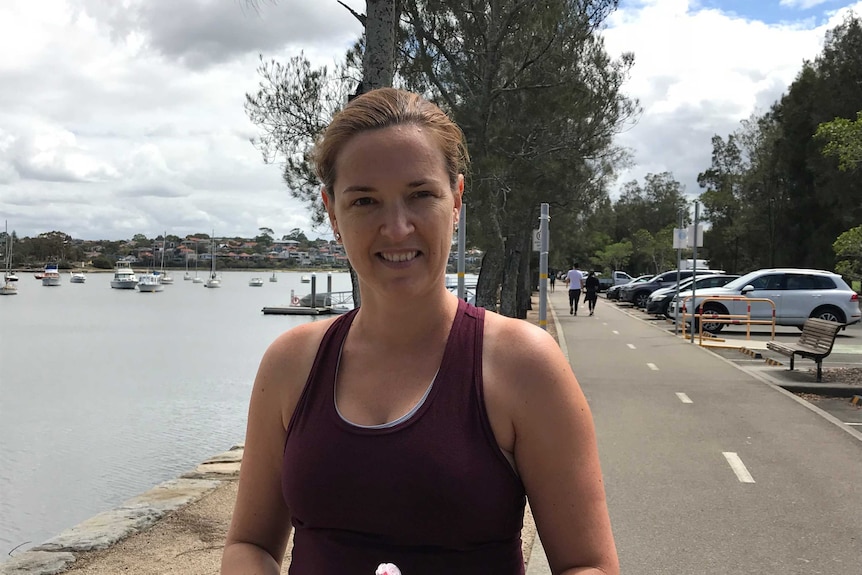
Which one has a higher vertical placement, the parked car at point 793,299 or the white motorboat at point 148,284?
the parked car at point 793,299

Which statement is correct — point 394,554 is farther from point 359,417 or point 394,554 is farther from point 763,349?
point 763,349

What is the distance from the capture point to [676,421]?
9.05m

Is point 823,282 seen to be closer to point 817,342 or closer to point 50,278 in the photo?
point 817,342

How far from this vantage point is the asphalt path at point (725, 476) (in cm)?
489

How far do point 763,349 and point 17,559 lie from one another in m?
15.5

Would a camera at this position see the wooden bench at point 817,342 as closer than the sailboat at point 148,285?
Yes

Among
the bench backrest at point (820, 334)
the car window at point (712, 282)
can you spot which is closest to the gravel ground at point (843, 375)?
the bench backrest at point (820, 334)

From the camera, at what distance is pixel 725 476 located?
666 cm

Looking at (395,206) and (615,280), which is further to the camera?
(615,280)

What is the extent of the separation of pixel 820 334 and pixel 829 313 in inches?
390

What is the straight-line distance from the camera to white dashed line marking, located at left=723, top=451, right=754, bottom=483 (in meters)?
6.57

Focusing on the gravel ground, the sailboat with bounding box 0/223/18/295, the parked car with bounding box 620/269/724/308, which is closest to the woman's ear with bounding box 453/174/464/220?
the gravel ground

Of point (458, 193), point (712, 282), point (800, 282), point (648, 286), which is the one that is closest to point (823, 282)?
point (800, 282)

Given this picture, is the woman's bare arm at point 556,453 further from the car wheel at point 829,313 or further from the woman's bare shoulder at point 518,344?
the car wheel at point 829,313
